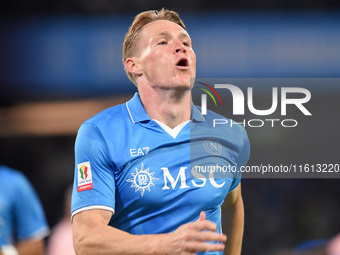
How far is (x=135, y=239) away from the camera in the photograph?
2195mm

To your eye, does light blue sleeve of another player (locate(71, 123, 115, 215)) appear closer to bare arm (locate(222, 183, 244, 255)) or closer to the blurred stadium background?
bare arm (locate(222, 183, 244, 255))

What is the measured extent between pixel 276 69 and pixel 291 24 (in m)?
0.77

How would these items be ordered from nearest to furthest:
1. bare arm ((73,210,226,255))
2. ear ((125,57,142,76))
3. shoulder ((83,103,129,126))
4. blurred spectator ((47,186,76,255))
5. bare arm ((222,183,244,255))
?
bare arm ((73,210,226,255)), shoulder ((83,103,129,126)), ear ((125,57,142,76)), bare arm ((222,183,244,255)), blurred spectator ((47,186,76,255))

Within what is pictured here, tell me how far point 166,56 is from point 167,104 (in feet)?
0.79

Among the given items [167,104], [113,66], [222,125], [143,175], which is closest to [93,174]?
[143,175]

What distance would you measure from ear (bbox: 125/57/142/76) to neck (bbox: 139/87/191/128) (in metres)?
0.10

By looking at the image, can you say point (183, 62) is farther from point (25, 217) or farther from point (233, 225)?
point (25, 217)

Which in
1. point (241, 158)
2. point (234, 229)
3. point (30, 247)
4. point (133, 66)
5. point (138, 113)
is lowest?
point (30, 247)

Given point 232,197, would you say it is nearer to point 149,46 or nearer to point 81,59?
point 149,46

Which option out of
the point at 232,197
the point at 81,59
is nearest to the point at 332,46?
the point at 81,59

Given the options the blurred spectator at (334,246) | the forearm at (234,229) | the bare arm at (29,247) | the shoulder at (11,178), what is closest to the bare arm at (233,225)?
the forearm at (234,229)

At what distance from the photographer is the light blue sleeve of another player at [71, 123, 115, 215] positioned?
7.73ft

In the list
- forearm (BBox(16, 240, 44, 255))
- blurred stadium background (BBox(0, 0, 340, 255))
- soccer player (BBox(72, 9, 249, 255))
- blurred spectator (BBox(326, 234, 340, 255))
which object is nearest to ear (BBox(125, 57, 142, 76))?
soccer player (BBox(72, 9, 249, 255))

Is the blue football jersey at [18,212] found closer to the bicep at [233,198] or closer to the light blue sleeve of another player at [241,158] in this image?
the bicep at [233,198]
